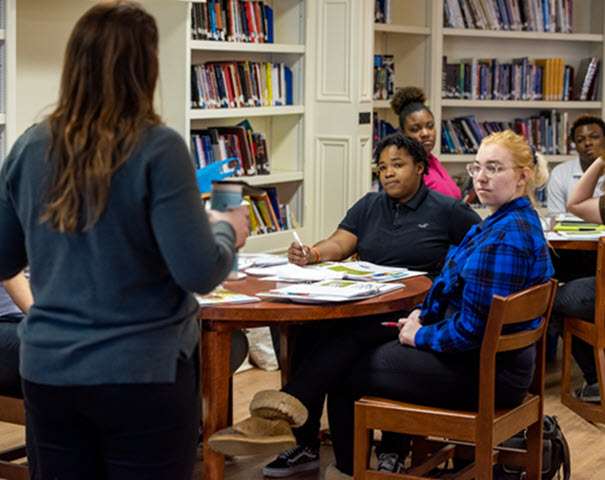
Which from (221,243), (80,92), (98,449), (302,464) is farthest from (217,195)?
(302,464)

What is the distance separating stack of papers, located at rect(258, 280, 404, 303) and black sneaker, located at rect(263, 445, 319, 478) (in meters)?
0.67

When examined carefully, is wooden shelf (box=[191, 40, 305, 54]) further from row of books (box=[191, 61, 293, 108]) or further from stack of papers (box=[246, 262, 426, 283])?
stack of papers (box=[246, 262, 426, 283])

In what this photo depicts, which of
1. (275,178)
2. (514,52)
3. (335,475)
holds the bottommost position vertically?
(335,475)

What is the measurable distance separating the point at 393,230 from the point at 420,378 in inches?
36.5

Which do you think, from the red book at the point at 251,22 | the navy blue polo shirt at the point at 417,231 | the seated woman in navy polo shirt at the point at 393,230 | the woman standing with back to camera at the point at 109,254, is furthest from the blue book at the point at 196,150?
the woman standing with back to camera at the point at 109,254

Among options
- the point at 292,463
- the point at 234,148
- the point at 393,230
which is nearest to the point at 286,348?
the point at 292,463

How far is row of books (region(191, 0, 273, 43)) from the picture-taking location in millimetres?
4367

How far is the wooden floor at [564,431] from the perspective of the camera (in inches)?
120

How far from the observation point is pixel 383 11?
5543mm

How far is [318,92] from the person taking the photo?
4.99m

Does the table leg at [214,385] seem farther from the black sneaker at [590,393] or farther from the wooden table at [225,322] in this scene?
the black sneaker at [590,393]

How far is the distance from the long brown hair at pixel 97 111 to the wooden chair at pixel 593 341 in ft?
7.85

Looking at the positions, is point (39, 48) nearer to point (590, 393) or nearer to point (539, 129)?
point (590, 393)

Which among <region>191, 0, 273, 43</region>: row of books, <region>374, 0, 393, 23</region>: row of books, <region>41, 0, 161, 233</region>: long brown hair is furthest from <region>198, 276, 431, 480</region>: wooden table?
<region>374, 0, 393, 23</region>: row of books
